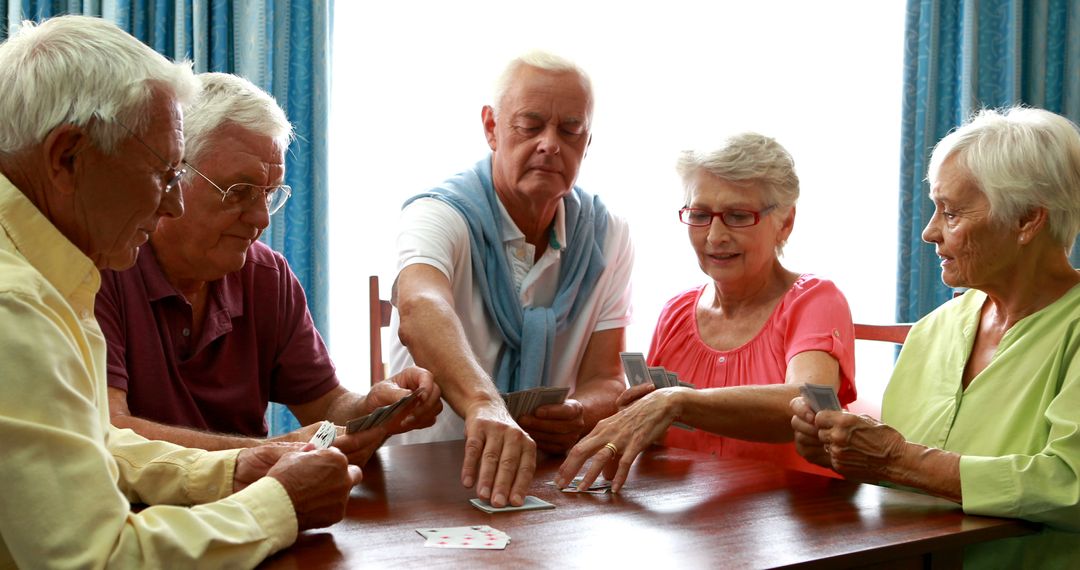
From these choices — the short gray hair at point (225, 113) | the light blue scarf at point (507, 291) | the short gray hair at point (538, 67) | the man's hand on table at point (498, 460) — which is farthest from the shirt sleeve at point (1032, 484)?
the short gray hair at point (225, 113)

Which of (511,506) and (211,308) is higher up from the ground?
(211,308)

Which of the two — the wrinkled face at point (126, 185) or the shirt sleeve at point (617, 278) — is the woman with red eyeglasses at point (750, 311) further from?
the wrinkled face at point (126, 185)

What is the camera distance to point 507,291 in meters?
2.53

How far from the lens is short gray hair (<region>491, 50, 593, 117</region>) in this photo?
251 centimetres

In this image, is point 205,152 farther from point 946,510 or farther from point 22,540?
point 946,510

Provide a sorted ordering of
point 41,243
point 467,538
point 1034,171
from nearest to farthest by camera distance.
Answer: point 41,243
point 467,538
point 1034,171

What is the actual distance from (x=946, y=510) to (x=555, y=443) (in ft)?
2.57

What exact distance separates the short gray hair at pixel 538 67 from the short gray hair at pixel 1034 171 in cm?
94

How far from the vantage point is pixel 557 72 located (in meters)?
2.51

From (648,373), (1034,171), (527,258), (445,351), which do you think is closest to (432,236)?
(527,258)

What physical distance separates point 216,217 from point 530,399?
0.76m

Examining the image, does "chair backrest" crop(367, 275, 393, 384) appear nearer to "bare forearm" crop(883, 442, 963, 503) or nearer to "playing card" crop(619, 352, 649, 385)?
"playing card" crop(619, 352, 649, 385)

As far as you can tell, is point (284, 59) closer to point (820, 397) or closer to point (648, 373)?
point (648, 373)

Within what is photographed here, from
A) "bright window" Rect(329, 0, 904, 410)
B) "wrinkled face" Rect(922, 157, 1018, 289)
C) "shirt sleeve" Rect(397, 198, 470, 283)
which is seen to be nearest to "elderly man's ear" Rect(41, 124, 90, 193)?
"shirt sleeve" Rect(397, 198, 470, 283)
